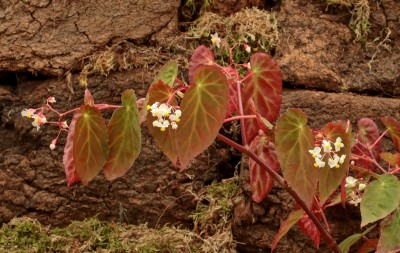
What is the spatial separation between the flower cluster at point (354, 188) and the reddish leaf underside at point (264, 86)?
315 millimetres

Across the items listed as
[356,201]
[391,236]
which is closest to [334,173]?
[391,236]

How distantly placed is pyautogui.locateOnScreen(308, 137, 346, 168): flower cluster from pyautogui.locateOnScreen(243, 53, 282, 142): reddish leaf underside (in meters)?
0.21

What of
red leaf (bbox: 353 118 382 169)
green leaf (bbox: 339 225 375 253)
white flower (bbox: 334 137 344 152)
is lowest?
green leaf (bbox: 339 225 375 253)

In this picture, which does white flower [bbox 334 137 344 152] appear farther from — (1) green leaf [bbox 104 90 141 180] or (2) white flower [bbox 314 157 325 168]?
(1) green leaf [bbox 104 90 141 180]

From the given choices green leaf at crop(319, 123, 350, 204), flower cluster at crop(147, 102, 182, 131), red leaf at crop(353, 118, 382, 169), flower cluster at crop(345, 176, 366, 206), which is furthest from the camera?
red leaf at crop(353, 118, 382, 169)

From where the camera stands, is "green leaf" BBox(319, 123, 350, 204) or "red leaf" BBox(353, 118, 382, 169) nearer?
"green leaf" BBox(319, 123, 350, 204)

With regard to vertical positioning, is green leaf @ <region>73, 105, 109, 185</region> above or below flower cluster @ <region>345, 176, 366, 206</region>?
above

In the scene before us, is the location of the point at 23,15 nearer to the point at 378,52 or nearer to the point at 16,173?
the point at 16,173

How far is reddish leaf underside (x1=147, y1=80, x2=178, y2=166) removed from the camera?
1.52 m

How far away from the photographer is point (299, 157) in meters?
1.51

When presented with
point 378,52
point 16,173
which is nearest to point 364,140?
point 378,52

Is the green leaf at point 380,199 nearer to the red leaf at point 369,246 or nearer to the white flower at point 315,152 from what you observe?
the white flower at point 315,152

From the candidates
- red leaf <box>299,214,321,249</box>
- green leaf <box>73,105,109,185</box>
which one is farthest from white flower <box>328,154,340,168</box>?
green leaf <box>73,105,109,185</box>

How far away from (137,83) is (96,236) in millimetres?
522
